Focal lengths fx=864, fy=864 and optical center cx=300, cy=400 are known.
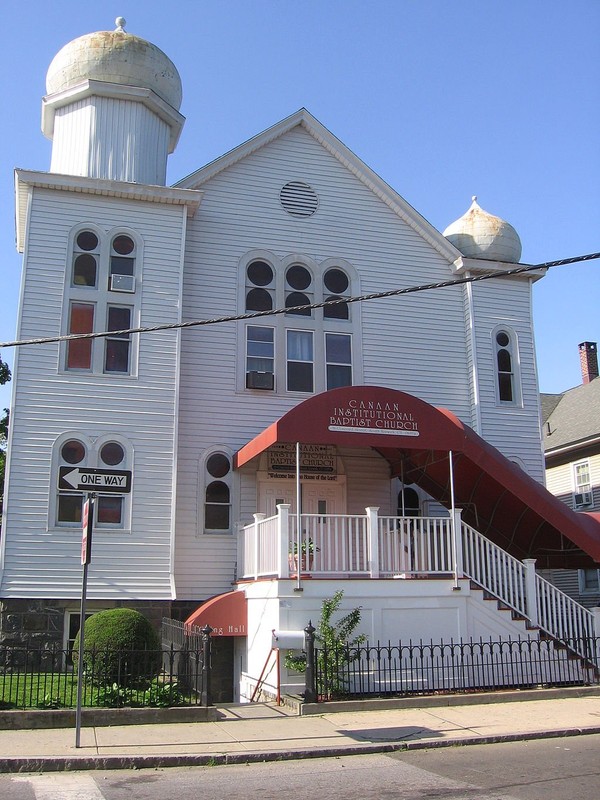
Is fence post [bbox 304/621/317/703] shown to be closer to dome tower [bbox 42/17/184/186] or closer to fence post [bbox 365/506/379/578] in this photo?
fence post [bbox 365/506/379/578]

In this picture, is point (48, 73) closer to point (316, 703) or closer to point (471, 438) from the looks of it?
point (471, 438)

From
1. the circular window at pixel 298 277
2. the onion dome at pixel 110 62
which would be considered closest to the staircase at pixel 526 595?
the circular window at pixel 298 277

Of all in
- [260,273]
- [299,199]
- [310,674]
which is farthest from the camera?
[299,199]

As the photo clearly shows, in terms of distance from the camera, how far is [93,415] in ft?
58.8

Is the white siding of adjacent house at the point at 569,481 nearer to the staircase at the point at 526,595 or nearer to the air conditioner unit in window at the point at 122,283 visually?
the staircase at the point at 526,595

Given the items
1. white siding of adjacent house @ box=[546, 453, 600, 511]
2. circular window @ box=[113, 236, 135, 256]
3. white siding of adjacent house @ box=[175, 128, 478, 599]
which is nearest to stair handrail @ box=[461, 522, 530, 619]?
white siding of adjacent house @ box=[175, 128, 478, 599]

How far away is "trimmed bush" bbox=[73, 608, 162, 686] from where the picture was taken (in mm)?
12648

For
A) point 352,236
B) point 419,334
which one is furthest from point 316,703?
point 352,236

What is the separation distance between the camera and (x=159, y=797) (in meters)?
8.13

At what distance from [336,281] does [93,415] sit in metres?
6.86

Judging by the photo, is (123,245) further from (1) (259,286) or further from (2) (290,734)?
(2) (290,734)

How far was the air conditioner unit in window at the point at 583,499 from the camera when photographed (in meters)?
29.7

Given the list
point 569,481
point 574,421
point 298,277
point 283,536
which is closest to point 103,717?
point 283,536

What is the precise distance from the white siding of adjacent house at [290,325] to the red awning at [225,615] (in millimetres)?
1396
